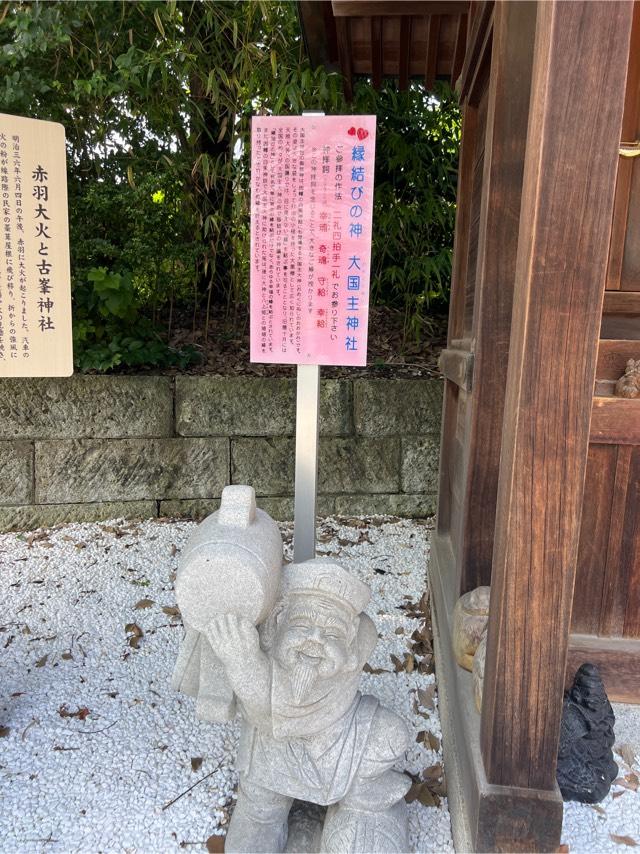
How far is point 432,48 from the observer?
3117mm

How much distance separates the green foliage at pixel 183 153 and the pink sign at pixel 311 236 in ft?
5.25

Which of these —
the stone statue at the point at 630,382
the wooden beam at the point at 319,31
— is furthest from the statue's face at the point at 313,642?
the wooden beam at the point at 319,31

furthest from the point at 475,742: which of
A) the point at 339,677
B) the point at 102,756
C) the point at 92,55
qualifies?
the point at 92,55

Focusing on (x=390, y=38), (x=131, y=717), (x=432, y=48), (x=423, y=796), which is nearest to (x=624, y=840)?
(x=423, y=796)

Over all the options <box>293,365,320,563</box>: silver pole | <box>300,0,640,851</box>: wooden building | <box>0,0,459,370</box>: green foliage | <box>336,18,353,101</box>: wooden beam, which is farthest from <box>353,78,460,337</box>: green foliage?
<box>293,365,320,563</box>: silver pole

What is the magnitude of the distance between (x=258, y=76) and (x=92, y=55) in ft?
3.57

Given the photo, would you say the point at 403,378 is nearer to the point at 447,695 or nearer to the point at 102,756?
the point at 447,695

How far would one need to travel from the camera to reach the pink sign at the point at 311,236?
2.19 metres

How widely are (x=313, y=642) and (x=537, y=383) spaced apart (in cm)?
80

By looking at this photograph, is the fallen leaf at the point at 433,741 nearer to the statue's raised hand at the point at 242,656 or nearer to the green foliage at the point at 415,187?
the statue's raised hand at the point at 242,656

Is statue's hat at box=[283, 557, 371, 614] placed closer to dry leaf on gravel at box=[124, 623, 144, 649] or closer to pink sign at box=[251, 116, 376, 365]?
pink sign at box=[251, 116, 376, 365]

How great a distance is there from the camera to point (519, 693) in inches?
56.2

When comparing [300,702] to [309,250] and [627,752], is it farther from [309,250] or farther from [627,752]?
[309,250]

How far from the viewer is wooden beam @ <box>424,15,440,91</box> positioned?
9.42 ft
